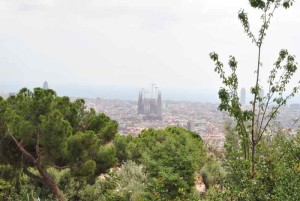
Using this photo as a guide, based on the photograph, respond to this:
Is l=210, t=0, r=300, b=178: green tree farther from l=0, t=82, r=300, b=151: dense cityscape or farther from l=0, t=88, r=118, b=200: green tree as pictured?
l=0, t=88, r=118, b=200: green tree

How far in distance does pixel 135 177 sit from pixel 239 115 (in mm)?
8501

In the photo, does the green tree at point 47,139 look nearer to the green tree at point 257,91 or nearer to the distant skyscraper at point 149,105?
the green tree at point 257,91

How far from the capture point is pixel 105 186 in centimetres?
1070

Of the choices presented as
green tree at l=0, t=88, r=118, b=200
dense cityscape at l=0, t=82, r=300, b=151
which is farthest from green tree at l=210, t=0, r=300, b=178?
green tree at l=0, t=88, r=118, b=200

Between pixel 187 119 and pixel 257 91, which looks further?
pixel 187 119

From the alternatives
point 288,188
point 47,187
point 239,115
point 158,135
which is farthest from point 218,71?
point 158,135

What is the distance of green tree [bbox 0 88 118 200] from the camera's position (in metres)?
9.98

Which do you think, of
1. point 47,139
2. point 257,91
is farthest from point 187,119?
point 257,91

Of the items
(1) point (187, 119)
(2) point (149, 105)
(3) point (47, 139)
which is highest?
(3) point (47, 139)

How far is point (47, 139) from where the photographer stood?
10008 millimetres

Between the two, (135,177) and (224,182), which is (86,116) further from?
(224,182)

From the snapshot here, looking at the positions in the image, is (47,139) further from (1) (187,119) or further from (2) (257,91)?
(1) (187,119)

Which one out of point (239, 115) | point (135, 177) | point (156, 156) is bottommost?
point (135, 177)

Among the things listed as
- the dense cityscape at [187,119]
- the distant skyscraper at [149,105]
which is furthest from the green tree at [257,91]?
the distant skyscraper at [149,105]
